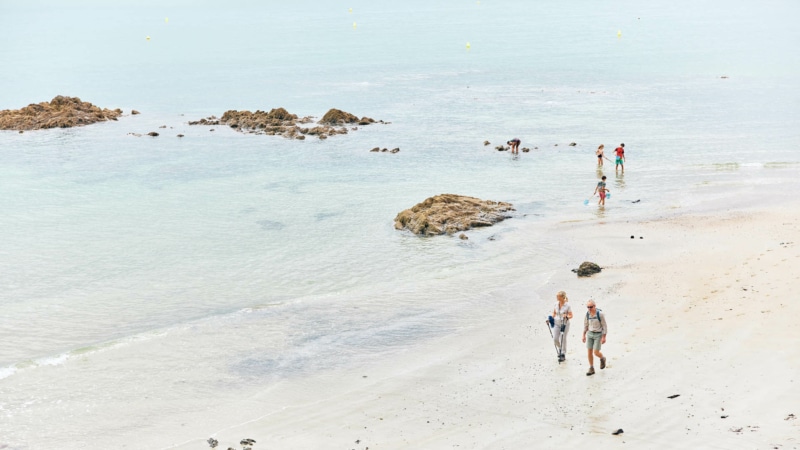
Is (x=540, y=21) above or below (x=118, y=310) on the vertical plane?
above

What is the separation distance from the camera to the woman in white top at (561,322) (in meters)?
19.5

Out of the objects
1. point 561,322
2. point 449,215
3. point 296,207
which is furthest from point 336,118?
point 561,322

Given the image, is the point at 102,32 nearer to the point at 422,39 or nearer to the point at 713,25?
the point at 422,39

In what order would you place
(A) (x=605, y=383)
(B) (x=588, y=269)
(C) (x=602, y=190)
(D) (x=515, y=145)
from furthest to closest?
(D) (x=515, y=145) → (C) (x=602, y=190) → (B) (x=588, y=269) → (A) (x=605, y=383)

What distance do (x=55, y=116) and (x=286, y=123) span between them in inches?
681

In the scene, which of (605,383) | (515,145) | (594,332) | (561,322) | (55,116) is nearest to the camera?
(605,383)

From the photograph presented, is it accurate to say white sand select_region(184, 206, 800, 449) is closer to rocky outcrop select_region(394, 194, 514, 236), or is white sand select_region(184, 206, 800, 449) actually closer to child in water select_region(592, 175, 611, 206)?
Answer: rocky outcrop select_region(394, 194, 514, 236)

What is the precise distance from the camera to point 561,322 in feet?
63.9

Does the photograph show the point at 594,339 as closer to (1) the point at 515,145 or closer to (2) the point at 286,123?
(1) the point at 515,145

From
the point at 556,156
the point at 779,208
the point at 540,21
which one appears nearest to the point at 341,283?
the point at 779,208

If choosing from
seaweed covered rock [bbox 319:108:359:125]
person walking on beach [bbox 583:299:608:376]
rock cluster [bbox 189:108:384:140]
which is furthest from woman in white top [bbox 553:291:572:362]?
seaweed covered rock [bbox 319:108:359:125]

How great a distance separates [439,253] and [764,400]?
15391mm

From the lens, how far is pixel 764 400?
16438mm

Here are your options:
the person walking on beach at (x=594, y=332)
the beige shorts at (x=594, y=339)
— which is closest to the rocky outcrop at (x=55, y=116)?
the person walking on beach at (x=594, y=332)
